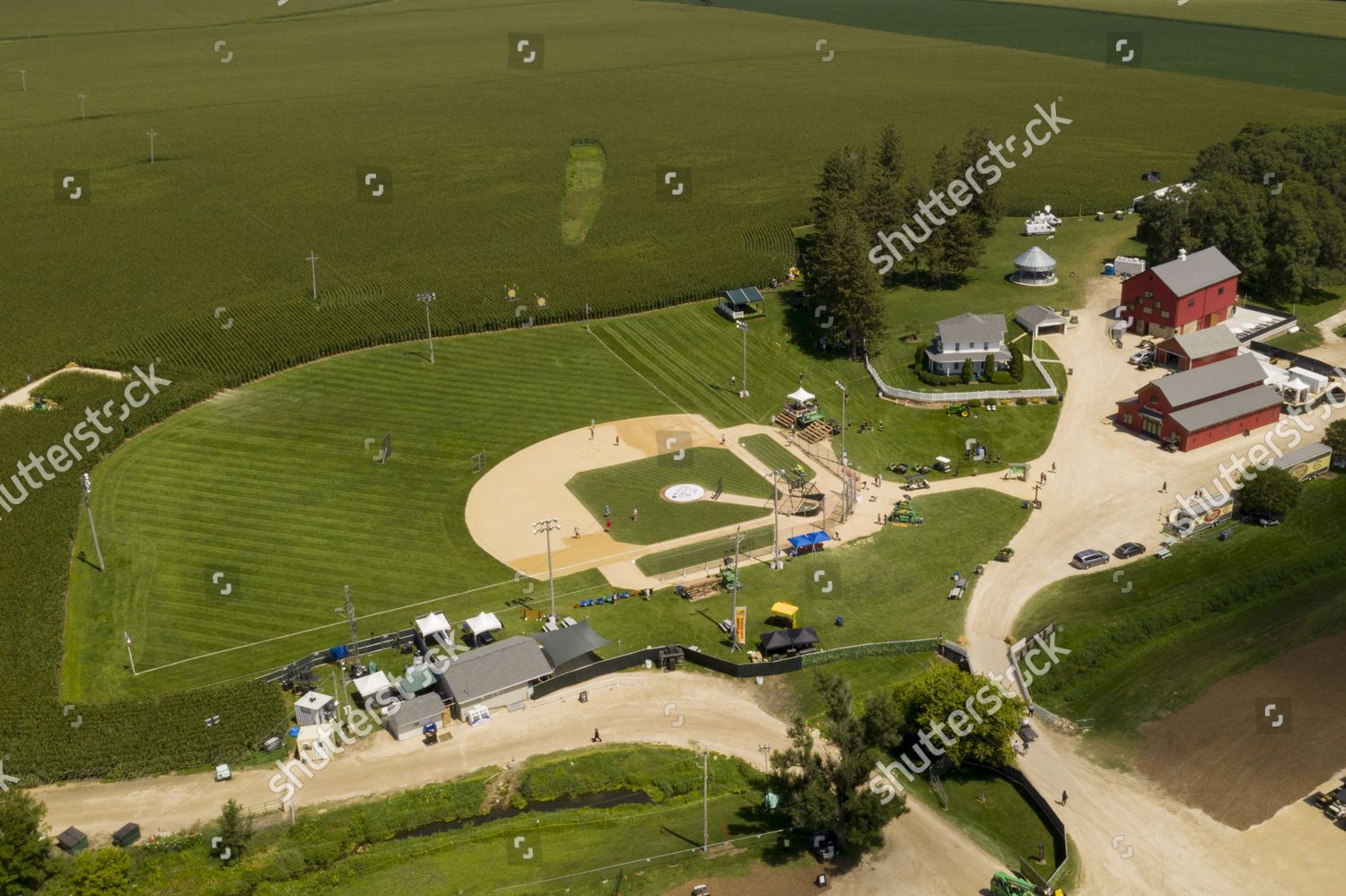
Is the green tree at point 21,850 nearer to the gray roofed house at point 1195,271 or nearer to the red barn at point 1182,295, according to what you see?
the red barn at point 1182,295

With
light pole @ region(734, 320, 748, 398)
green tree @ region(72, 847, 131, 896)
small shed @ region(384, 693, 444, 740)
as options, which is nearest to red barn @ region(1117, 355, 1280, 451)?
light pole @ region(734, 320, 748, 398)

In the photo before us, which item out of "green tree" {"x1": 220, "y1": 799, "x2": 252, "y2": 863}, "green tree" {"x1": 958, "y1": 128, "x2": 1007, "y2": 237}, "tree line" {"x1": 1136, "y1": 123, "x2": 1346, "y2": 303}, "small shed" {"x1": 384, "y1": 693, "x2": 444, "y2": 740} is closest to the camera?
"green tree" {"x1": 220, "y1": 799, "x2": 252, "y2": 863}

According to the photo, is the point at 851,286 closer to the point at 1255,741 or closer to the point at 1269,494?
A: the point at 1269,494

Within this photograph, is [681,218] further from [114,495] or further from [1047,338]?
[114,495]

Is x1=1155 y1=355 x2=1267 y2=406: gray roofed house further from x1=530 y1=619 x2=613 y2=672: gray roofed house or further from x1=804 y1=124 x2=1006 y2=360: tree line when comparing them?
x1=530 y1=619 x2=613 y2=672: gray roofed house

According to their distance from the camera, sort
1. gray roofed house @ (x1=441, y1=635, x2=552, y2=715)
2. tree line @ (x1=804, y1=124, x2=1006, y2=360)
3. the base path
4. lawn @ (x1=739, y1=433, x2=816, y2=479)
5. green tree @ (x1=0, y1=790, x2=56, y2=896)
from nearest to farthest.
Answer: green tree @ (x1=0, y1=790, x2=56, y2=896), the base path, gray roofed house @ (x1=441, y1=635, x2=552, y2=715), lawn @ (x1=739, y1=433, x2=816, y2=479), tree line @ (x1=804, y1=124, x2=1006, y2=360)

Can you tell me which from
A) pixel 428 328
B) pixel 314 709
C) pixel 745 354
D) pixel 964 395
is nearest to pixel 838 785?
pixel 314 709

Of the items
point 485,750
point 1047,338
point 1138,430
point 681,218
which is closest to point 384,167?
point 681,218

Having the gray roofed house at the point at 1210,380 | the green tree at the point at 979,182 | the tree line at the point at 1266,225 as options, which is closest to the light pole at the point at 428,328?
the green tree at the point at 979,182
